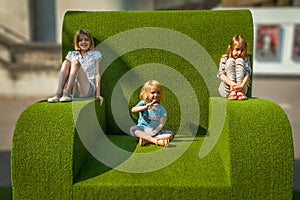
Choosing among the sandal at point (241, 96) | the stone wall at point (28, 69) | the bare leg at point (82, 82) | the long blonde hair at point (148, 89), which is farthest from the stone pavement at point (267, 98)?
the long blonde hair at point (148, 89)

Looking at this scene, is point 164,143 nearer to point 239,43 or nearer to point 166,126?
point 166,126

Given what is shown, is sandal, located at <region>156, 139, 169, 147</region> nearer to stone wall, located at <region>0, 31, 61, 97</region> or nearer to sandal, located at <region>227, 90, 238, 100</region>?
sandal, located at <region>227, 90, 238, 100</region>

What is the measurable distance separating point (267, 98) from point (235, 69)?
5.78 meters

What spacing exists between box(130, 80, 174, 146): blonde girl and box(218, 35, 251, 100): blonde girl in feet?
2.30

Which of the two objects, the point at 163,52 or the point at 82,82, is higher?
the point at 163,52

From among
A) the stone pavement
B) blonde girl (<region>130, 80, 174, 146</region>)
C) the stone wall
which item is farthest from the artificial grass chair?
the stone wall

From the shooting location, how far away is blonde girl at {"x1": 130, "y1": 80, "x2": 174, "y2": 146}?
3144mm

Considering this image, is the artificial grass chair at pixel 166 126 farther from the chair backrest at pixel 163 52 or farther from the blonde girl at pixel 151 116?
the blonde girl at pixel 151 116

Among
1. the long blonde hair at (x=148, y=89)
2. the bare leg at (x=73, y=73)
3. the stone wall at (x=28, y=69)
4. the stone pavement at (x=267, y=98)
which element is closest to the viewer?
the long blonde hair at (x=148, y=89)

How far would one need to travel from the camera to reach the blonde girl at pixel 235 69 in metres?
3.17

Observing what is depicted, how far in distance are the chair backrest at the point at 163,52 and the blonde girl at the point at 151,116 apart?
0.28 meters

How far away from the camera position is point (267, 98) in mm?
8500

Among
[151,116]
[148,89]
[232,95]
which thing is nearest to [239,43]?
[232,95]

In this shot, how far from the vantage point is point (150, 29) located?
351cm
